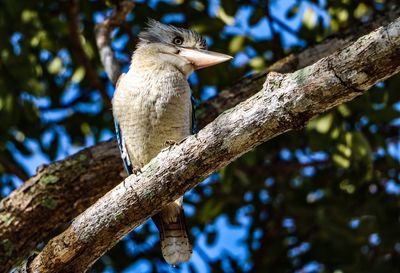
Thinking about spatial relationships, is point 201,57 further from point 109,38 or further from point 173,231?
point 173,231

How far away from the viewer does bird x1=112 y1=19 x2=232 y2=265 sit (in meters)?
3.92

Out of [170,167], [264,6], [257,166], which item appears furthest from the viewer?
[257,166]

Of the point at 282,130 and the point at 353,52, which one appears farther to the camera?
the point at 282,130

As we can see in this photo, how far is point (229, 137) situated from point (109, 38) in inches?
84.0

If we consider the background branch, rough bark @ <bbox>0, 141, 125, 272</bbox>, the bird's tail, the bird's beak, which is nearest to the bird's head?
the bird's beak

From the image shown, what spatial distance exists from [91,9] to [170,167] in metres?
2.24

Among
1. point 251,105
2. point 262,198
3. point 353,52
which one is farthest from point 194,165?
point 262,198

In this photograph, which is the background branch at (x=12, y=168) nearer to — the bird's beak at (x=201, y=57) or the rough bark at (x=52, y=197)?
the rough bark at (x=52, y=197)

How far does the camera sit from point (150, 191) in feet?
10.2

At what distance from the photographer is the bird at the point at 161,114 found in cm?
392

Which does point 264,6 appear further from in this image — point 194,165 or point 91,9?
point 194,165

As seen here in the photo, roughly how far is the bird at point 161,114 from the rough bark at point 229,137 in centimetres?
70

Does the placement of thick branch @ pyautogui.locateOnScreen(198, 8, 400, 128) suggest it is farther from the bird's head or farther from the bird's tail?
the bird's tail

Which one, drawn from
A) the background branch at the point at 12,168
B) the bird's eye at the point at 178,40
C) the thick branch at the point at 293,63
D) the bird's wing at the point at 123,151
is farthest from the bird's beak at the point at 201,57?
the background branch at the point at 12,168
